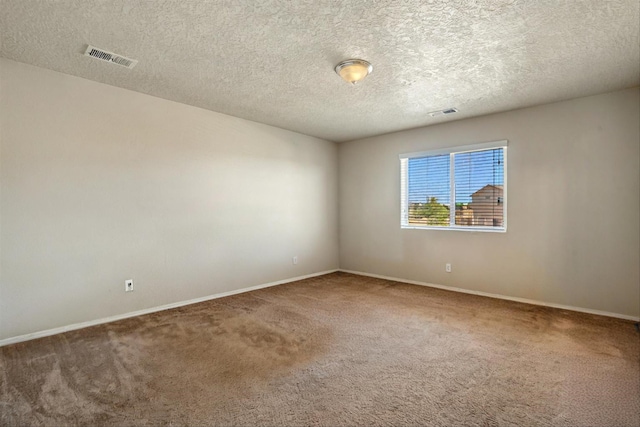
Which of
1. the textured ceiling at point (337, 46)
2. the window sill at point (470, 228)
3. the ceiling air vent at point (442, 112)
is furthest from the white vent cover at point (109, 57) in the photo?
the window sill at point (470, 228)

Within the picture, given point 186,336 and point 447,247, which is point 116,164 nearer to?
point 186,336

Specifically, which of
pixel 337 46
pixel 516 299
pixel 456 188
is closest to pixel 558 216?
pixel 516 299

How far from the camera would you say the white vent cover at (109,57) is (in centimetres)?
267

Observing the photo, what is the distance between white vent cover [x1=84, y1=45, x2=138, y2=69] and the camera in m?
2.67

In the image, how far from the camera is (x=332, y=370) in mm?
2338

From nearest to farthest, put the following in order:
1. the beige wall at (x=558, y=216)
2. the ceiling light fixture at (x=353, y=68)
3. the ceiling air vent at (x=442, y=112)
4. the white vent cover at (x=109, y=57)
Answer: the white vent cover at (x=109, y=57) < the ceiling light fixture at (x=353, y=68) < the beige wall at (x=558, y=216) < the ceiling air vent at (x=442, y=112)

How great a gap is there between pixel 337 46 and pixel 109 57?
2.01m

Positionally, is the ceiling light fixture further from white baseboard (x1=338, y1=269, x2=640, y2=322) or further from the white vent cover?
white baseboard (x1=338, y1=269, x2=640, y2=322)

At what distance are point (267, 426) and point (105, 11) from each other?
2.83 metres

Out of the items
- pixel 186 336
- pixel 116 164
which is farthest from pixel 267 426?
pixel 116 164

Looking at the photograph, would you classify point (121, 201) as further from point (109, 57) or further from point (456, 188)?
point (456, 188)

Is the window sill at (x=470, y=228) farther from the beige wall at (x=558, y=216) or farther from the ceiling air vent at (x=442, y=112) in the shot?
the ceiling air vent at (x=442, y=112)

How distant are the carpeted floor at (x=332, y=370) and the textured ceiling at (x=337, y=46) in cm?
251

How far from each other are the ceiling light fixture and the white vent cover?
187cm
